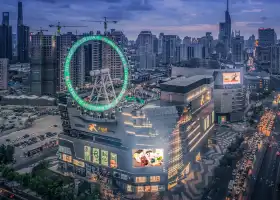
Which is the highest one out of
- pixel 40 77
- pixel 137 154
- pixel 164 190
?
pixel 40 77

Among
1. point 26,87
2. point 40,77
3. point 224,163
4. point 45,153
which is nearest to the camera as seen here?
point 224,163

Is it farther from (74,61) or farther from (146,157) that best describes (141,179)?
(74,61)

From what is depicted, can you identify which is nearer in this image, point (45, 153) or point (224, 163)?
point (224, 163)

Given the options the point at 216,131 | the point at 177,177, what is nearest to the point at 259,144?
the point at 216,131

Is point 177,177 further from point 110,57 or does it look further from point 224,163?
point 110,57

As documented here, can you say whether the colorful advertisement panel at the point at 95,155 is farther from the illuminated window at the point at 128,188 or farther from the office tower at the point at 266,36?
the office tower at the point at 266,36

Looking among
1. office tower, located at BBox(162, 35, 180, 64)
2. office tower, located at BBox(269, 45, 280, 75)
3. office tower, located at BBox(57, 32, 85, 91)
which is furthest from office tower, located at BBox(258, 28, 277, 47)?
office tower, located at BBox(57, 32, 85, 91)
